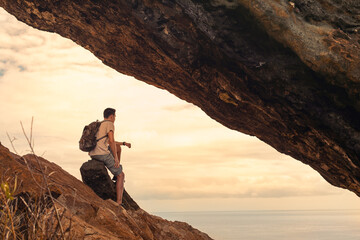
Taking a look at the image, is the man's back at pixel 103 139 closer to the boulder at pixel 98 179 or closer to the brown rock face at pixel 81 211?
the boulder at pixel 98 179

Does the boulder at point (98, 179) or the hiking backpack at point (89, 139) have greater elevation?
the hiking backpack at point (89, 139)

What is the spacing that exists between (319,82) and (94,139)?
6949 millimetres

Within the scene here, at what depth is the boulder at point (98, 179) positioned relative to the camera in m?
10.9

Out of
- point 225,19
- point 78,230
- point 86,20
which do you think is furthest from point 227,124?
point 78,230

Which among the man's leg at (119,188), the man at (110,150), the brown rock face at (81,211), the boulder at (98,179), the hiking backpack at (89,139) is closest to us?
the brown rock face at (81,211)

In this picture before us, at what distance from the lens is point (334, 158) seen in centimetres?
923

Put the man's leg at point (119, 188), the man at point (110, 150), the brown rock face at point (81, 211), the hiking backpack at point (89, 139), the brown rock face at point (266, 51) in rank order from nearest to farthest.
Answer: the brown rock face at point (81, 211), the brown rock face at point (266, 51), the man at point (110, 150), the hiking backpack at point (89, 139), the man's leg at point (119, 188)

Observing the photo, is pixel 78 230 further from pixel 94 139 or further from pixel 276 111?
pixel 276 111

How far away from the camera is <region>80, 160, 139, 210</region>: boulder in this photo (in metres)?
10.9

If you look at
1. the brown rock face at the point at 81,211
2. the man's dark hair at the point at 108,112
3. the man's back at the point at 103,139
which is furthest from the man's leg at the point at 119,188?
the man's dark hair at the point at 108,112

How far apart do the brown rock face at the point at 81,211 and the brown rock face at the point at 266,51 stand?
4506 millimetres

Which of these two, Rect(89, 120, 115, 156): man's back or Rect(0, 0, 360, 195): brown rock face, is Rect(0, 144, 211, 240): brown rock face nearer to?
Rect(89, 120, 115, 156): man's back

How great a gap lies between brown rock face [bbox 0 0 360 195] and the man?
241cm

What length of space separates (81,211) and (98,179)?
→ 303cm
